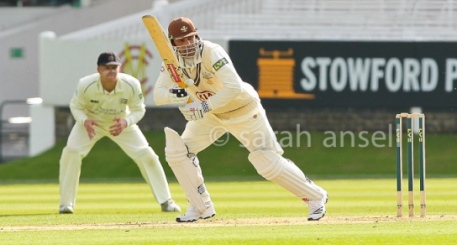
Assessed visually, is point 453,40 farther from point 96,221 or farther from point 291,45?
point 96,221

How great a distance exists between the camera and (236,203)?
1291 cm

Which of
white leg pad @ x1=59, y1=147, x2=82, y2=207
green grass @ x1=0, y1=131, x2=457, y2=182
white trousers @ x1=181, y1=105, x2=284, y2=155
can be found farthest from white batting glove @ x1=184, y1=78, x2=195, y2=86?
green grass @ x1=0, y1=131, x2=457, y2=182

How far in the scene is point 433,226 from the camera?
28.6 ft

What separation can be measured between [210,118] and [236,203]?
3.55 meters

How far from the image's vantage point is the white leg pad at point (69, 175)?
11.4 metres

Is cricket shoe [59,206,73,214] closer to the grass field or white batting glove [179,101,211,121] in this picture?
the grass field

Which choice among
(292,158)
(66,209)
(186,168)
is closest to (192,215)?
(186,168)

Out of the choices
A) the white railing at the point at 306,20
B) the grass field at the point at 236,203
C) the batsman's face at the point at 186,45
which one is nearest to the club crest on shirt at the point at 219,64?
the batsman's face at the point at 186,45

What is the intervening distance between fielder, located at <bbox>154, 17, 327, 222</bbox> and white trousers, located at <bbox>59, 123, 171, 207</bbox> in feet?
6.09

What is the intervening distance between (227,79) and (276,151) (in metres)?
0.73

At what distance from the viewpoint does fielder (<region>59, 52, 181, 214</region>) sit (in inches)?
450

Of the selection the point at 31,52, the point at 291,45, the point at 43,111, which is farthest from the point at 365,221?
the point at 31,52

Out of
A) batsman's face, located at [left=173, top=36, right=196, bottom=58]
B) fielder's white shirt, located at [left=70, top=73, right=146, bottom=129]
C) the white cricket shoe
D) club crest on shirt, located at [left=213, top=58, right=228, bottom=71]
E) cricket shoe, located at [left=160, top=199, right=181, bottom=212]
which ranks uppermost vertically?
batsman's face, located at [left=173, top=36, right=196, bottom=58]

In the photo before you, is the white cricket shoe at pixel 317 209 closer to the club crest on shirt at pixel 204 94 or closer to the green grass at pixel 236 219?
the green grass at pixel 236 219
